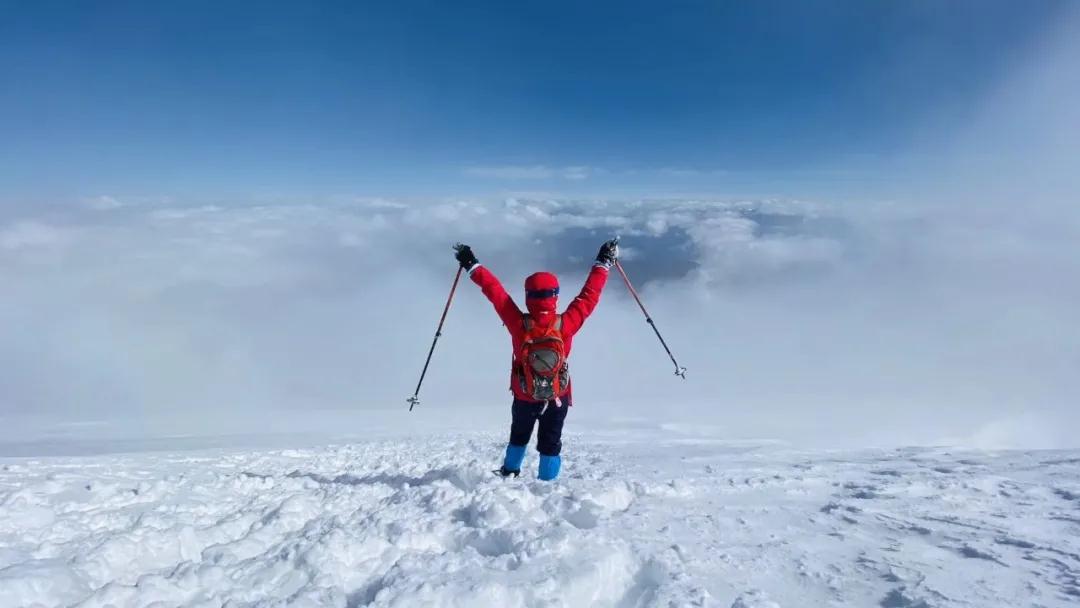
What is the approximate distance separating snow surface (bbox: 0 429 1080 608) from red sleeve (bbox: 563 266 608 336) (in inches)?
60.3

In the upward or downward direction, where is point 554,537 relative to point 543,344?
downward

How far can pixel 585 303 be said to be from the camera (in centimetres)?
562

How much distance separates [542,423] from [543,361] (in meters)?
0.80

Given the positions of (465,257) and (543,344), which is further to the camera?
(465,257)

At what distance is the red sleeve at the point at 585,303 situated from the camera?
5488 mm

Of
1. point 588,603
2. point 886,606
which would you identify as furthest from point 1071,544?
point 588,603

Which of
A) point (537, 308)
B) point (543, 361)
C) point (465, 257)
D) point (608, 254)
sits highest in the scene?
point (608, 254)

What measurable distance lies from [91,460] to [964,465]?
10.3 metres

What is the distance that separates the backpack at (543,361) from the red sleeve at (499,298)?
0.16 metres

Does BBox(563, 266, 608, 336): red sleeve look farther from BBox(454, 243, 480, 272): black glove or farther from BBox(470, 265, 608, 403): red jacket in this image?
BBox(454, 243, 480, 272): black glove

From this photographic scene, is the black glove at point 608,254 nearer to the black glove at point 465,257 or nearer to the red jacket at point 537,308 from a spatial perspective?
the red jacket at point 537,308

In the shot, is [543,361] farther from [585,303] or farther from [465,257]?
[465,257]

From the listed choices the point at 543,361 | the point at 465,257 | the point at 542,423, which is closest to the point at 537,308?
the point at 543,361

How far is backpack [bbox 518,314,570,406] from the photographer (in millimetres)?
5238
